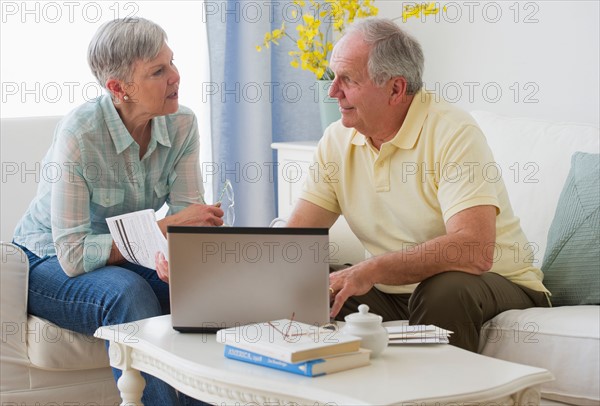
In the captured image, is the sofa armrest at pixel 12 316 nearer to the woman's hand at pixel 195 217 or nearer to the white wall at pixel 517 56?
the woman's hand at pixel 195 217

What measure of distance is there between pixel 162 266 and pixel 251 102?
59.3 inches

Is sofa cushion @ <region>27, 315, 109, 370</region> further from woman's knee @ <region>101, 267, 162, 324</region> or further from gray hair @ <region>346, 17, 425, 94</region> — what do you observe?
gray hair @ <region>346, 17, 425, 94</region>

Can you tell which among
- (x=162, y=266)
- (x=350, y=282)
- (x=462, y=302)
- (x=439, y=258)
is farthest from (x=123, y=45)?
(x=462, y=302)

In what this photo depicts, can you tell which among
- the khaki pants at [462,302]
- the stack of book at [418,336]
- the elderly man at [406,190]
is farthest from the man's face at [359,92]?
the stack of book at [418,336]

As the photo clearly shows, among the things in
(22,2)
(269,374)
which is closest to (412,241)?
(269,374)

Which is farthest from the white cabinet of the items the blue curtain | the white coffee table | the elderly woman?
the white coffee table

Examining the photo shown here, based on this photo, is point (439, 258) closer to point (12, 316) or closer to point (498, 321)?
point (498, 321)

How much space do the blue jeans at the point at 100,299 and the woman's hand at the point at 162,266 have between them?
10 cm

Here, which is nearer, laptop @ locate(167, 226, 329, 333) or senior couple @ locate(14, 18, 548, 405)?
laptop @ locate(167, 226, 329, 333)

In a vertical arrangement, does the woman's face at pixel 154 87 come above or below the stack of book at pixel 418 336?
above

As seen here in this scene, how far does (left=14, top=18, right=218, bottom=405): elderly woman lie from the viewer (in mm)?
2191

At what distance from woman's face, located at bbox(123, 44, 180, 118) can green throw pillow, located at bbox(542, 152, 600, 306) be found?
1.05 metres

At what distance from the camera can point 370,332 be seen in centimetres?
157

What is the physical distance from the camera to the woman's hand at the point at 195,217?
224 centimetres
